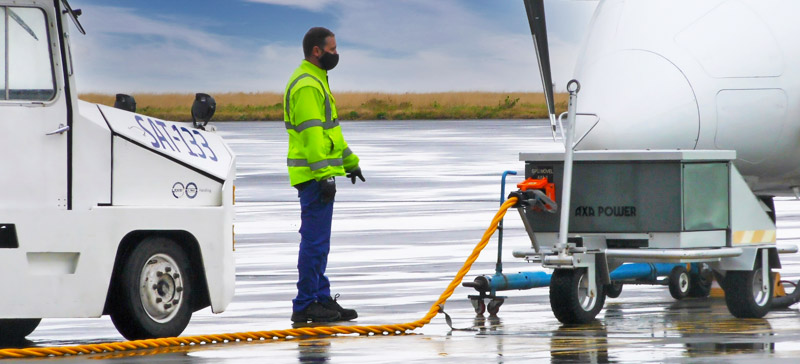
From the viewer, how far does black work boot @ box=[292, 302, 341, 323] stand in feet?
34.3

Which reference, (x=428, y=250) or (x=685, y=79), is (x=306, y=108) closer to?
(x=685, y=79)

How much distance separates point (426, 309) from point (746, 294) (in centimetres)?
257

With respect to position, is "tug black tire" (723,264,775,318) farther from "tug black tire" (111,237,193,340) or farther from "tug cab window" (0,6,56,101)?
"tug cab window" (0,6,56,101)

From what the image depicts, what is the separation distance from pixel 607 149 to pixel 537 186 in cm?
65

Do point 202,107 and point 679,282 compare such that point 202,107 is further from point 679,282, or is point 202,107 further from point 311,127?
point 679,282

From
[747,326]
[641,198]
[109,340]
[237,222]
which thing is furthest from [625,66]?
[237,222]

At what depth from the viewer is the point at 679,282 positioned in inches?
492

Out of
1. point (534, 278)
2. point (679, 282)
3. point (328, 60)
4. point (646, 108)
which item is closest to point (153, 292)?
point (328, 60)

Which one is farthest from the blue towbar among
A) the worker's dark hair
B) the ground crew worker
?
the worker's dark hair

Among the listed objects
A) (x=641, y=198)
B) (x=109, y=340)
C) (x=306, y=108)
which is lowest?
(x=109, y=340)

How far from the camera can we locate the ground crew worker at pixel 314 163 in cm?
1038

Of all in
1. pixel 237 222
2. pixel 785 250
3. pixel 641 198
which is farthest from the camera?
pixel 237 222

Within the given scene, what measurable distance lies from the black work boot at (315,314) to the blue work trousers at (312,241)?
37 mm

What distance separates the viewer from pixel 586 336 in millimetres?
9297
